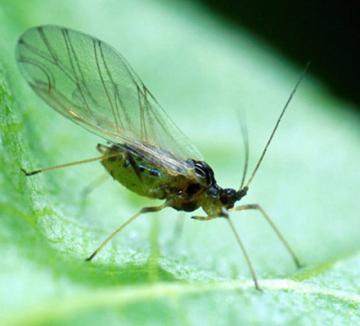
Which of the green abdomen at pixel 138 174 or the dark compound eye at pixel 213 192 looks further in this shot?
the dark compound eye at pixel 213 192

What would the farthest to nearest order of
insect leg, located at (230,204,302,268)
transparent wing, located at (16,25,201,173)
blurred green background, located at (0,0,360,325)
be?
insect leg, located at (230,204,302,268) → transparent wing, located at (16,25,201,173) → blurred green background, located at (0,0,360,325)

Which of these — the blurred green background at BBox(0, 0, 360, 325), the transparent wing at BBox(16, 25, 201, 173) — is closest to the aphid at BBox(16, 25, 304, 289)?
the transparent wing at BBox(16, 25, 201, 173)

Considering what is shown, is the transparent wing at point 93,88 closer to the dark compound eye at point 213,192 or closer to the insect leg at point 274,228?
the dark compound eye at point 213,192

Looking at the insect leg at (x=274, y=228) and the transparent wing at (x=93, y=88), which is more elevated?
the transparent wing at (x=93, y=88)

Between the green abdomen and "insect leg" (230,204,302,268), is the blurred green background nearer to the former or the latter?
"insect leg" (230,204,302,268)

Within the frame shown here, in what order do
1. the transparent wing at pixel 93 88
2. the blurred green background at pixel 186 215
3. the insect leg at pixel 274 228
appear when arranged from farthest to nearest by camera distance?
the insect leg at pixel 274 228 < the transparent wing at pixel 93 88 < the blurred green background at pixel 186 215

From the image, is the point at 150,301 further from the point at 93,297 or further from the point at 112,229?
the point at 112,229

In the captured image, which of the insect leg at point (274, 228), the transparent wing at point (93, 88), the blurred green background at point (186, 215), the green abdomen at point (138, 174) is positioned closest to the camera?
the blurred green background at point (186, 215)

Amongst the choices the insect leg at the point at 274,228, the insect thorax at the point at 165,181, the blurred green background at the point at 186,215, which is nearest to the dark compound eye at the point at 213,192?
the insect thorax at the point at 165,181
